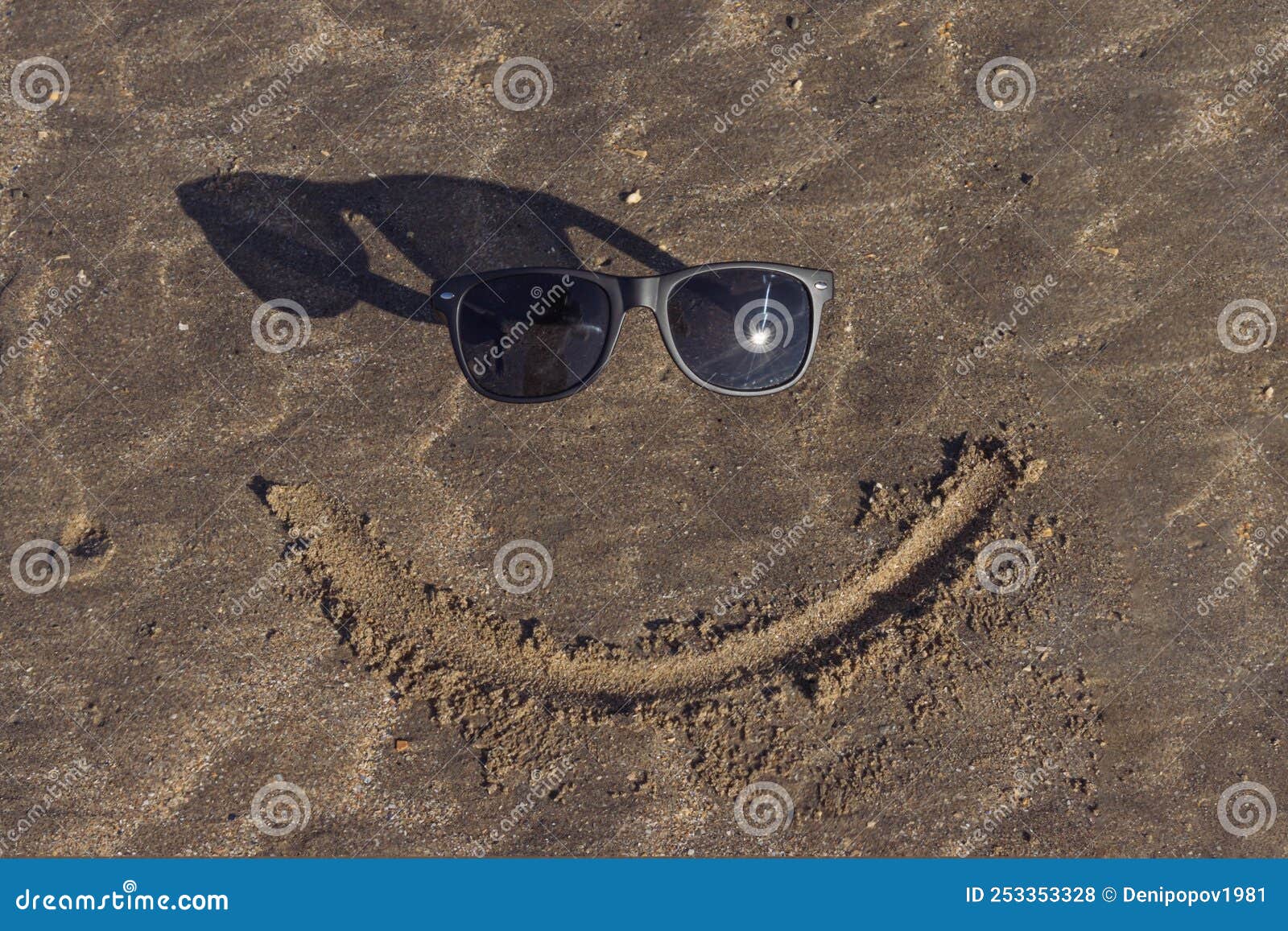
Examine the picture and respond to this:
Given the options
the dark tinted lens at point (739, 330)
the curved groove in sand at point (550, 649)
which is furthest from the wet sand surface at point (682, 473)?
the dark tinted lens at point (739, 330)

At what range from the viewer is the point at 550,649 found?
3689 mm

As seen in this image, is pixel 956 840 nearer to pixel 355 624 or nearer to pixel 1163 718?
pixel 1163 718

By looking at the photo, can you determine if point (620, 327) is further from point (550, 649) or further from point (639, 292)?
point (550, 649)

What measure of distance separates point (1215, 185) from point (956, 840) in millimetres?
3371

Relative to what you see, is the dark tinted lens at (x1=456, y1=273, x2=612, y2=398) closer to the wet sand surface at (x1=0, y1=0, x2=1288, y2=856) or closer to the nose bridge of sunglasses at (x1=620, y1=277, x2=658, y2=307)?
the nose bridge of sunglasses at (x1=620, y1=277, x2=658, y2=307)

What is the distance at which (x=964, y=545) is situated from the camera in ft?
12.0

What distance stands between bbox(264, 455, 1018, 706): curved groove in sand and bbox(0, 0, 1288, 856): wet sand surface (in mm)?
19

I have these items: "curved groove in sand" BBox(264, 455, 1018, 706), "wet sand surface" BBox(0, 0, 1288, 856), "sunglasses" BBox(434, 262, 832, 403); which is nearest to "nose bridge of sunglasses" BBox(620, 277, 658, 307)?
"sunglasses" BBox(434, 262, 832, 403)

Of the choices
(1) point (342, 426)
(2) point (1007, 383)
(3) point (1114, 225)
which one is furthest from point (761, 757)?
(3) point (1114, 225)

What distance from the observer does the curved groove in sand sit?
366 centimetres

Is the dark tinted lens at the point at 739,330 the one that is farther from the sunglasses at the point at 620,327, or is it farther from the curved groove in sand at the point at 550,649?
the curved groove in sand at the point at 550,649

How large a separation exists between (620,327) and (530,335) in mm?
400

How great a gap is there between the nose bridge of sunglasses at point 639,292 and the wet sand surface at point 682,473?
0.34 m

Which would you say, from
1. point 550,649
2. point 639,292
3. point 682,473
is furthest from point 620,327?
point 550,649
